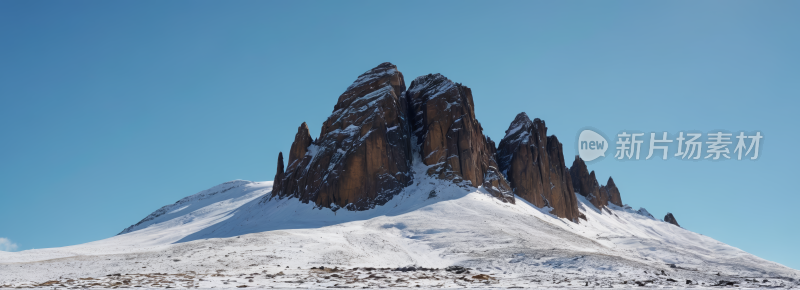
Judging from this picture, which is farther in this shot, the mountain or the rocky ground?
the mountain

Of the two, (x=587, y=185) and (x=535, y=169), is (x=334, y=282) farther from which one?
(x=587, y=185)

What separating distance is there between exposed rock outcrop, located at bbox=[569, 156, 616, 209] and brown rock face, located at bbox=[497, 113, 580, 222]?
19075 mm

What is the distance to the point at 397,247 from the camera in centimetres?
4400

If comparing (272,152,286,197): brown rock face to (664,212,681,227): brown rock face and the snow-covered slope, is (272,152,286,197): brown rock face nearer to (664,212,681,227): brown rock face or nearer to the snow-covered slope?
the snow-covered slope

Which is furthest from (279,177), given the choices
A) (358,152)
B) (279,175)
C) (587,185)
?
(587,185)

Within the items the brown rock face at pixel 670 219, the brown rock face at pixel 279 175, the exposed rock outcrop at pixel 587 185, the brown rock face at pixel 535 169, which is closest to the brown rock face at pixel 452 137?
the brown rock face at pixel 535 169

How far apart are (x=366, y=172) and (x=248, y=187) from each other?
3956 centimetres

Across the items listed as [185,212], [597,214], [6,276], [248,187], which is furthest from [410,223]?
[597,214]

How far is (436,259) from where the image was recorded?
40.0m

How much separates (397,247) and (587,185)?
87.3m

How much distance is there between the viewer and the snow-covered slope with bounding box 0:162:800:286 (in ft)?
105

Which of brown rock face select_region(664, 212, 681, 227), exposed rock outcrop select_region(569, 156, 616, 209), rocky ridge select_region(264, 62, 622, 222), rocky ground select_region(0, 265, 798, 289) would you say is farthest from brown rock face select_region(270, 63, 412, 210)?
brown rock face select_region(664, 212, 681, 227)

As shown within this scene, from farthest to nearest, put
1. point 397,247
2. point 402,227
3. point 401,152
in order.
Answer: point 401,152, point 402,227, point 397,247

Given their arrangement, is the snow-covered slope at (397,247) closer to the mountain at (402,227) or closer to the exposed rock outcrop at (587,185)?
the mountain at (402,227)
